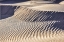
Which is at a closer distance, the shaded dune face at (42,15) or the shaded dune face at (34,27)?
the shaded dune face at (34,27)

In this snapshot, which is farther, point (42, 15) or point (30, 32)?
point (42, 15)

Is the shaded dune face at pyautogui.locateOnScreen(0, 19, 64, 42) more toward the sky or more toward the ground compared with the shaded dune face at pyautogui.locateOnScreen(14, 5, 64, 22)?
more toward the ground

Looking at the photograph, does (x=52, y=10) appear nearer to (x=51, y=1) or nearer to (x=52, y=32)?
(x=52, y=32)

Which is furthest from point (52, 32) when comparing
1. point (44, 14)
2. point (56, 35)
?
point (44, 14)

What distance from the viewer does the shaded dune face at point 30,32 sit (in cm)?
92

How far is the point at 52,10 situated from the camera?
109 cm

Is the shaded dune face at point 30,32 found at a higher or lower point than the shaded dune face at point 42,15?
lower

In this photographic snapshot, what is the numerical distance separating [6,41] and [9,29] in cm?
8

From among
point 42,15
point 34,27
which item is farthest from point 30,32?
point 42,15

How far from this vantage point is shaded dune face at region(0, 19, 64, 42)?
0.92m

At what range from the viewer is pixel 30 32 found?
3.29ft

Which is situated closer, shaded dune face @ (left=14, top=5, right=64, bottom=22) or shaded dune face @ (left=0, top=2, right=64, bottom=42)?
shaded dune face @ (left=0, top=2, right=64, bottom=42)

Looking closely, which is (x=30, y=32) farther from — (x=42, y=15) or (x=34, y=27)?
(x=42, y=15)

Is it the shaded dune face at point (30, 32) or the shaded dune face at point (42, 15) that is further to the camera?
the shaded dune face at point (42, 15)
